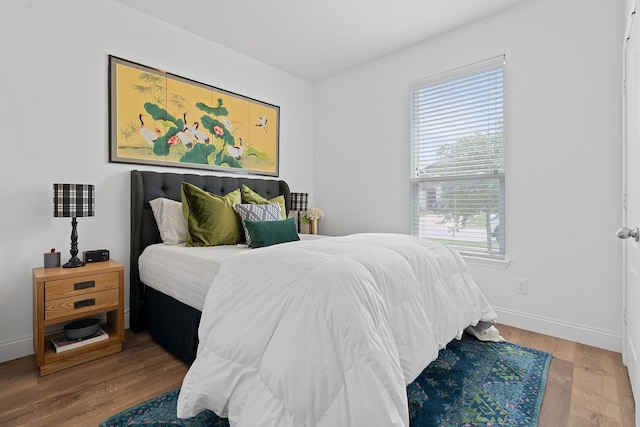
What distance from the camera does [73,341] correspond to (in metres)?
2.08

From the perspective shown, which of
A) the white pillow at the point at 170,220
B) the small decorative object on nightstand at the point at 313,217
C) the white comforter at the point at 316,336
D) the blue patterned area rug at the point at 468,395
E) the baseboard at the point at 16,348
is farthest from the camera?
the small decorative object on nightstand at the point at 313,217

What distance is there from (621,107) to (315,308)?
2.56m

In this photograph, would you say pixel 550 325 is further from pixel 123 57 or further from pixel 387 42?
pixel 123 57

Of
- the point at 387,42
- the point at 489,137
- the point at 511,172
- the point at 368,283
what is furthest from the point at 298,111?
the point at 368,283

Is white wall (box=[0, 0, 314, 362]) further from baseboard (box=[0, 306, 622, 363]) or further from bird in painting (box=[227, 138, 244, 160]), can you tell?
bird in painting (box=[227, 138, 244, 160])

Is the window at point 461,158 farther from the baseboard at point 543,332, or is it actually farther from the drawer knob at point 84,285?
the drawer knob at point 84,285

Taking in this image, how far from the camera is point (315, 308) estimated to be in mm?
1174

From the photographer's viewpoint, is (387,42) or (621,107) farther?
(387,42)

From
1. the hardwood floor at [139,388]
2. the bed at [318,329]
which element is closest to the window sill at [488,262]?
the hardwood floor at [139,388]

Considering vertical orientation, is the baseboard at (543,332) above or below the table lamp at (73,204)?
below

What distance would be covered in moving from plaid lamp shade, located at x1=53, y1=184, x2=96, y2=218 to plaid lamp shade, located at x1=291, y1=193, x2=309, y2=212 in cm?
207

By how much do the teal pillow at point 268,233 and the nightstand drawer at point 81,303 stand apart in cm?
98

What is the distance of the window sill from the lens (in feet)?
9.02

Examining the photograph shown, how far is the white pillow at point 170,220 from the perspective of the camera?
2.57 meters
